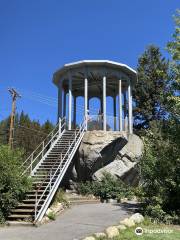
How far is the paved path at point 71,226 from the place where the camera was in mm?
10781

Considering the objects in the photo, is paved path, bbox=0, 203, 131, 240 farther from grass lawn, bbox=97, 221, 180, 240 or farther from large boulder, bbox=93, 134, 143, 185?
large boulder, bbox=93, 134, 143, 185

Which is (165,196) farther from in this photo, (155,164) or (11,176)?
(11,176)

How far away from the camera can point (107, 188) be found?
68.4 feet

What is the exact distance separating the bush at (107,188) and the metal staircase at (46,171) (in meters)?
2.72

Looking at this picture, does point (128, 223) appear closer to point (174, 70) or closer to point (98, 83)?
point (174, 70)

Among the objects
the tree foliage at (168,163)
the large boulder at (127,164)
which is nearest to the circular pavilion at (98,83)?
the large boulder at (127,164)

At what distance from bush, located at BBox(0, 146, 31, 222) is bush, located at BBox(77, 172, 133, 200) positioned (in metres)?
6.86

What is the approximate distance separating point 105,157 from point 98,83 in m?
7.06

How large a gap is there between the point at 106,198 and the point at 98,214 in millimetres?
5679

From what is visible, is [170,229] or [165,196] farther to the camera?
[165,196]

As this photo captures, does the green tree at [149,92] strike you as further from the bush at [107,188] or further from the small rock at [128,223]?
the small rock at [128,223]

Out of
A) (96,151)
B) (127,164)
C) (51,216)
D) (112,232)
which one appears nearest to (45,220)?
(51,216)

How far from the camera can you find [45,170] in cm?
1852

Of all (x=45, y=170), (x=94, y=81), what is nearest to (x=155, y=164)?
(x=45, y=170)
